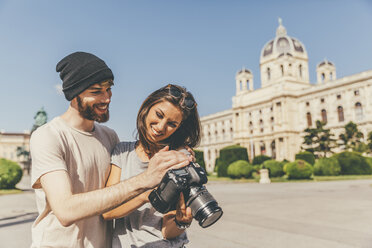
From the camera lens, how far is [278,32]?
197 feet

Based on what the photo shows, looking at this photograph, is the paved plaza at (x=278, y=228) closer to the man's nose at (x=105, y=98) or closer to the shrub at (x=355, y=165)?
the man's nose at (x=105, y=98)

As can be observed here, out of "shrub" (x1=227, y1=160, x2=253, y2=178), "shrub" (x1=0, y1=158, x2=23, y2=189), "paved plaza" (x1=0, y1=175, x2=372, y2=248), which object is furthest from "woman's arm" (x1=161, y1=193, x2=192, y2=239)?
"shrub" (x1=227, y1=160, x2=253, y2=178)

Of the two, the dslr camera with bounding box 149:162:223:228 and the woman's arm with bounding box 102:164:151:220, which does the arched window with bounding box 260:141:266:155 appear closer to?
the woman's arm with bounding box 102:164:151:220

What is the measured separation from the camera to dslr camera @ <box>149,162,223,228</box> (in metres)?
1.04

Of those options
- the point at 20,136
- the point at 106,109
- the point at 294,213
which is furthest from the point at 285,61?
the point at 20,136

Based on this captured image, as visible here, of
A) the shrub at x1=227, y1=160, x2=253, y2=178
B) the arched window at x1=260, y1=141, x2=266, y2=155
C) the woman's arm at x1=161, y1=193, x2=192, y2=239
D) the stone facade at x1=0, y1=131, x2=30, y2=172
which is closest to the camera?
the woman's arm at x1=161, y1=193, x2=192, y2=239

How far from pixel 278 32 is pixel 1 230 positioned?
61.2 metres

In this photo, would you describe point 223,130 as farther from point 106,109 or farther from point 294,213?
point 106,109

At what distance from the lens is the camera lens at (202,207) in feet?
3.62

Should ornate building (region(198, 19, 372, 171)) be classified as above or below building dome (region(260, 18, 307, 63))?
below

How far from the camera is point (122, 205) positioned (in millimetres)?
1242

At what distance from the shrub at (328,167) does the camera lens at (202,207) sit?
82.5 feet

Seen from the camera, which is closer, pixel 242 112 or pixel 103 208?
pixel 103 208

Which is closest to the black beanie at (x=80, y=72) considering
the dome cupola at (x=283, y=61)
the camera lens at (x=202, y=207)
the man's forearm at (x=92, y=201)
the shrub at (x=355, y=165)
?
the man's forearm at (x=92, y=201)
